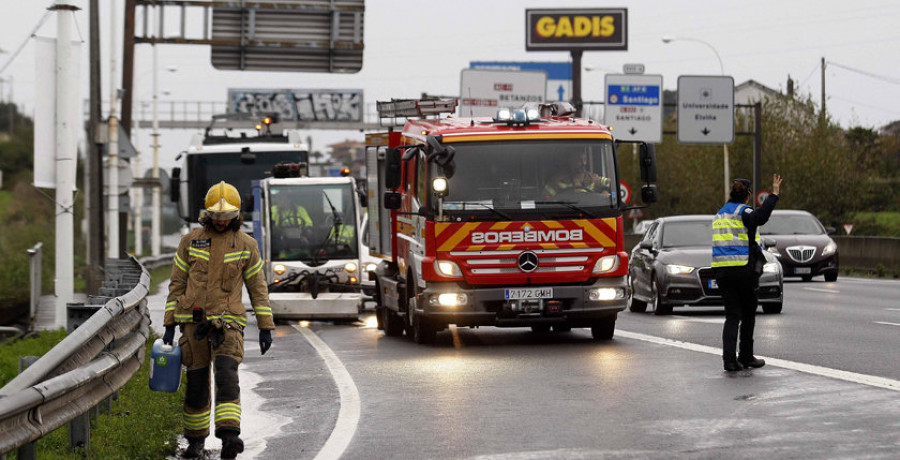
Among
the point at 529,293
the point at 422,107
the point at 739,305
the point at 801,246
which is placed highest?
the point at 422,107

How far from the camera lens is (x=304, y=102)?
114 meters

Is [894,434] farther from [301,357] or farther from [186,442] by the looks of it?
[301,357]

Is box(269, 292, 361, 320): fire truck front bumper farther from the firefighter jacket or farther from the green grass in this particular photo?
the firefighter jacket

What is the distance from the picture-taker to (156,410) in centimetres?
1185

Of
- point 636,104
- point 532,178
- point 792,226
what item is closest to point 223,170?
point 792,226

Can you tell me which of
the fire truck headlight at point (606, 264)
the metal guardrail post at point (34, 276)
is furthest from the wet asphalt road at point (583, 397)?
the metal guardrail post at point (34, 276)

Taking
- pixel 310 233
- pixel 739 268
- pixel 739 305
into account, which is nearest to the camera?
pixel 739 268

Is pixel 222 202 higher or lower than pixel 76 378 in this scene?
higher

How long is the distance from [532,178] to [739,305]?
13.0ft

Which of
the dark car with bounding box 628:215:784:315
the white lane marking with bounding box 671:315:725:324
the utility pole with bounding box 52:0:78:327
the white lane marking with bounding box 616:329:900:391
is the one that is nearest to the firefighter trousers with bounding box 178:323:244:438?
the white lane marking with bounding box 616:329:900:391

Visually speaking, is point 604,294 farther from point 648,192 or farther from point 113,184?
point 113,184

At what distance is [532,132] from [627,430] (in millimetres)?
7939

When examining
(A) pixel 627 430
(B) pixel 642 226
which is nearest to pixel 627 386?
(A) pixel 627 430

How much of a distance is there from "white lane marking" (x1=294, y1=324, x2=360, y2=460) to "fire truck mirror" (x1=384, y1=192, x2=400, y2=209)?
1802 mm
